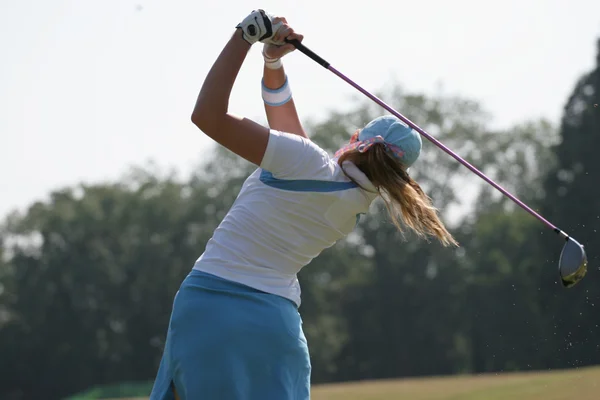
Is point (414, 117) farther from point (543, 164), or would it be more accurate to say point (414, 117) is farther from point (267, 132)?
point (267, 132)

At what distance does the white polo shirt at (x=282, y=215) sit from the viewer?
11.9 feet

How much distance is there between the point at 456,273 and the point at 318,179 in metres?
51.4

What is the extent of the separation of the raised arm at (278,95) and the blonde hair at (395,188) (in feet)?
1.52

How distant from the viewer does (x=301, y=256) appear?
12.6 feet

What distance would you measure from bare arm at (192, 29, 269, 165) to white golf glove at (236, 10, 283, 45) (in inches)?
4.9

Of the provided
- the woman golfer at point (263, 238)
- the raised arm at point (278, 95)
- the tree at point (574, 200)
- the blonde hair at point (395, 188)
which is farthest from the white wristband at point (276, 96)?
the tree at point (574, 200)

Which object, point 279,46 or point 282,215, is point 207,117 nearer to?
point 282,215

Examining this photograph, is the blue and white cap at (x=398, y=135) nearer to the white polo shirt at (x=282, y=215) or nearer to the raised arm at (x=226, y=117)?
the white polo shirt at (x=282, y=215)

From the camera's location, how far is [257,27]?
12.0 feet

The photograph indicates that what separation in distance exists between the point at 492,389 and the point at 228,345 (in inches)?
574

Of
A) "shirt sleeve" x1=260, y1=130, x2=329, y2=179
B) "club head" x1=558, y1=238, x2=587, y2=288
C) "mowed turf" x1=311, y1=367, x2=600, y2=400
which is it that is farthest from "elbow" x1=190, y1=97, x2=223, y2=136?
"mowed turf" x1=311, y1=367, x2=600, y2=400

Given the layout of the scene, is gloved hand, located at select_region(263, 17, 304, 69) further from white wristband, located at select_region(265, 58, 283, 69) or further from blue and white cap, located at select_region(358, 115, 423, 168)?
blue and white cap, located at select_region(358, 115, 423, 168)

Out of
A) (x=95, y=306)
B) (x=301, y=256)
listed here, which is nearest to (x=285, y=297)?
(x=301, y=256)

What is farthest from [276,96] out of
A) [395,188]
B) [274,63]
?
[395,188]
